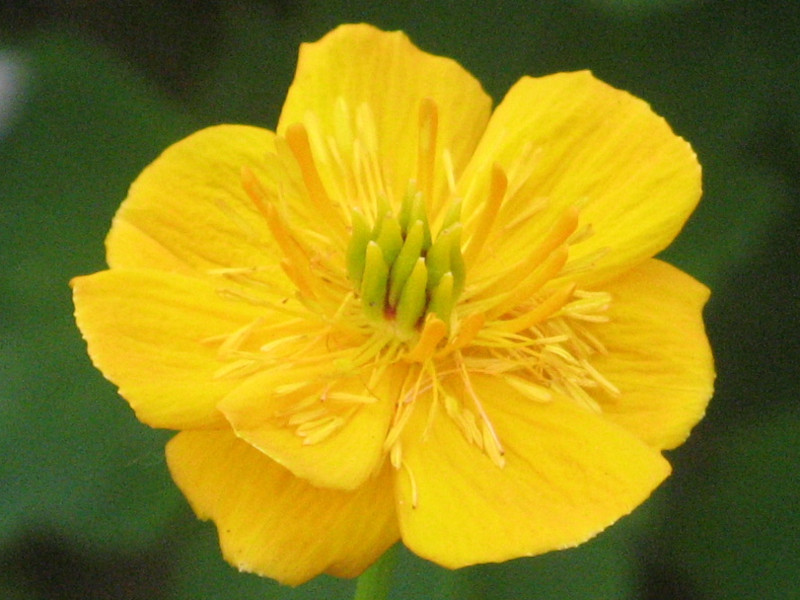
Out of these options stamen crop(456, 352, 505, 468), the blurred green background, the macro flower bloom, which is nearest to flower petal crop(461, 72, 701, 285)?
the macro flower bloom

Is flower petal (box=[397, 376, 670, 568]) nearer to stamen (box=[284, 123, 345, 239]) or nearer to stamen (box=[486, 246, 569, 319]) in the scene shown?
stamen (box=[486, 246, 569, 319])

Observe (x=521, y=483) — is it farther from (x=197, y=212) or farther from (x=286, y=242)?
(x=197, y=212)

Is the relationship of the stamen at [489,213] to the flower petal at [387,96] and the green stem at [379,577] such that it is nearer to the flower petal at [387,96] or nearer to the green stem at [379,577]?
the flower petal at [387,96]

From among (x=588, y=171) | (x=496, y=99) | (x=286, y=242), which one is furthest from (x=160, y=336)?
(x=496, y=99)

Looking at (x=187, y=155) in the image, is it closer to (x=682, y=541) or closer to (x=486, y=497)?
(x=486, y=497)

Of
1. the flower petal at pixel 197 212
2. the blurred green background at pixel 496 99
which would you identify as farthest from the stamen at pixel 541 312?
the blurred green background at pixel 496 99

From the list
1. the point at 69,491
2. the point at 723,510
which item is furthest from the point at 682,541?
the point at 69,491

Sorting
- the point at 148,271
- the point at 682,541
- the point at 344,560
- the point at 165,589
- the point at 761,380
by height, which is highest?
the point at 148,271
